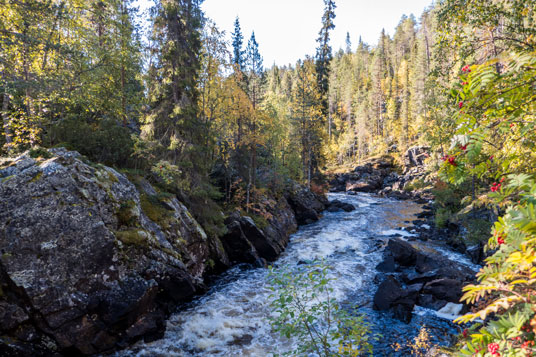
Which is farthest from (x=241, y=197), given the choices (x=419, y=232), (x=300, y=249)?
(x=419, y=232)

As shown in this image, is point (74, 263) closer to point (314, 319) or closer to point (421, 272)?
point (314, 319)

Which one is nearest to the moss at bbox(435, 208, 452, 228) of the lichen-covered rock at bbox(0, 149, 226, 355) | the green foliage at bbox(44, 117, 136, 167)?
the lichen-covered rock at bbox(0, 149, 226, 355)

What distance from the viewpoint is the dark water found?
7.55 meters

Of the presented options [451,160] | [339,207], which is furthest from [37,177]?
[339,207]

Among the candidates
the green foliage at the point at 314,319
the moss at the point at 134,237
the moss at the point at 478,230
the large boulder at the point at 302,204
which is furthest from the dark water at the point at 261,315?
the large boulder at the point at 302,204

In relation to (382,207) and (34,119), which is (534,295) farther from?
(382,207)

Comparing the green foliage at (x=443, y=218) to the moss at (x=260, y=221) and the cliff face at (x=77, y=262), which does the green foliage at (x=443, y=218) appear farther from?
the cliff face at (x=77, y=262)

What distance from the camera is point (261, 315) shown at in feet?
30.5

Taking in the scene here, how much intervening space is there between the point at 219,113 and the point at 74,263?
41.4 feet

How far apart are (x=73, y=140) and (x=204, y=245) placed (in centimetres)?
749

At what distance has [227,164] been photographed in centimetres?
1794

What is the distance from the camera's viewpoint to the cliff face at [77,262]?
618 centimetres

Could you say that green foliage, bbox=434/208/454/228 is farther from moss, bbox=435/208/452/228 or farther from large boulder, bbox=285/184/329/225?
large boulder, bbox=285/184/329/225

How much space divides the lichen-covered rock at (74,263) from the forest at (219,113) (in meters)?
1.79
